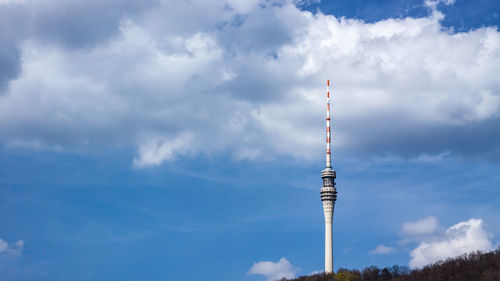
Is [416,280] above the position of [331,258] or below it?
below

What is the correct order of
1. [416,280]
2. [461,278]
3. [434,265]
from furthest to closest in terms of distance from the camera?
[434,265] < [416,280] < [461,278]

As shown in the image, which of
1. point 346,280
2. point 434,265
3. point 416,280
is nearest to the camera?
point 416,280

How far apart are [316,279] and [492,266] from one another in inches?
2368

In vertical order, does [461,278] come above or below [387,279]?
below

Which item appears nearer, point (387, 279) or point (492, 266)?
point (492, 266)

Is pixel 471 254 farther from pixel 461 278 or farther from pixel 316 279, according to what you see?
pixel 316 279

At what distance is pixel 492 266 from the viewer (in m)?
155

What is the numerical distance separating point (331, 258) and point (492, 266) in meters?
57.0

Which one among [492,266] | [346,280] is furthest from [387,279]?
[492,266]

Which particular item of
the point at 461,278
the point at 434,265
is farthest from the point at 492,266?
the point at 434,265

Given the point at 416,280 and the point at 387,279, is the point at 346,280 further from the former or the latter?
the point at 416,280

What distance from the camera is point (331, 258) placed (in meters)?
200

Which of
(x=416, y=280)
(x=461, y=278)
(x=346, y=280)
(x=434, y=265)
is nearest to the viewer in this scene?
(x=461, y=278)

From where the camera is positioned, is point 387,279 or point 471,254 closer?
point 471,254
